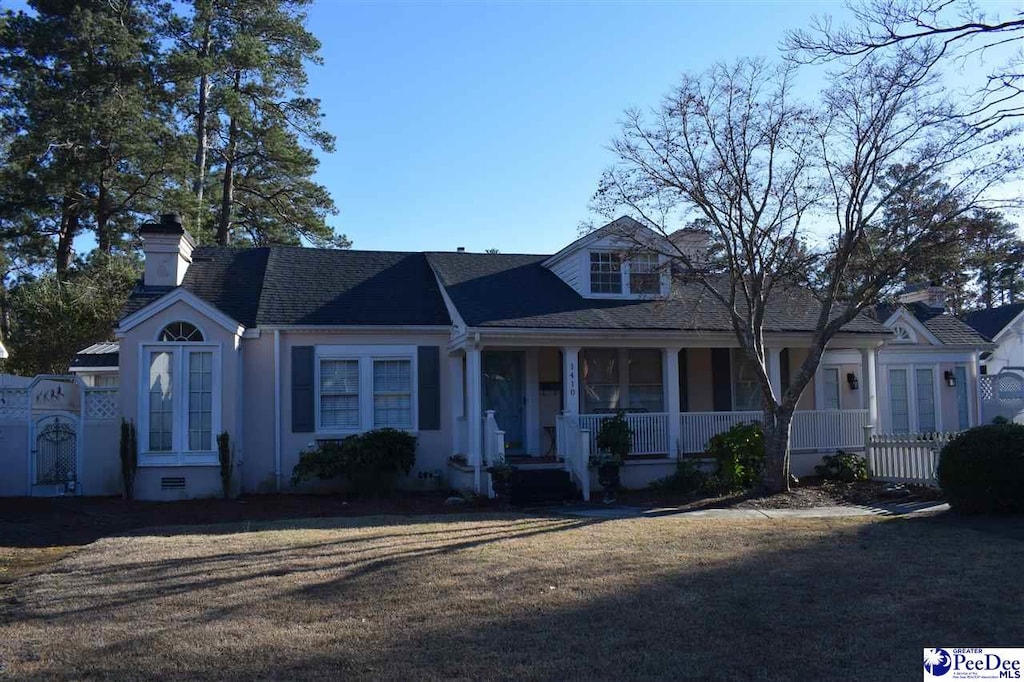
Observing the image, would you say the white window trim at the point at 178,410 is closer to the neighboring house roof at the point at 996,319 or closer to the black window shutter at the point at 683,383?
the black window shutter at the point at 683,383

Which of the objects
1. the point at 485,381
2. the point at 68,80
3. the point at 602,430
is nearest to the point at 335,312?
the point at 485,381

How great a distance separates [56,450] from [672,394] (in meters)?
11.2

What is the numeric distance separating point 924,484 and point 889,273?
387cm

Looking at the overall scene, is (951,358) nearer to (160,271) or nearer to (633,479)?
(633,479)

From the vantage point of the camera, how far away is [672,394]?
15594 millimetres

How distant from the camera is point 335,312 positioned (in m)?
16.0

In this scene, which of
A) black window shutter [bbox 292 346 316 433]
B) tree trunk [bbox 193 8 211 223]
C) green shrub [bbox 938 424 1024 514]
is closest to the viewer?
green shrub [bbox 938 424 1024 514]

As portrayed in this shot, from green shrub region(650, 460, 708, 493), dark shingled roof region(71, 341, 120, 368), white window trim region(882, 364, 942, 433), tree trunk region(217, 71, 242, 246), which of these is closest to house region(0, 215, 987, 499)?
green shrub region(650, 460, 708, 493)

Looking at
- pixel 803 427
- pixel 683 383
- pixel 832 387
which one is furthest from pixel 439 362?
pixel 832 387

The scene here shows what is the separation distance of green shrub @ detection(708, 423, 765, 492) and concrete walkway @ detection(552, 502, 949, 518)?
169 cm

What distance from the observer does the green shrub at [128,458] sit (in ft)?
46.1

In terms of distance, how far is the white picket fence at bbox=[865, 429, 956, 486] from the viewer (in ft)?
45.8

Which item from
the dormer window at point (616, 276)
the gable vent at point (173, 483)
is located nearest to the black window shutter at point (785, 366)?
the dormer window at point (616, 276)

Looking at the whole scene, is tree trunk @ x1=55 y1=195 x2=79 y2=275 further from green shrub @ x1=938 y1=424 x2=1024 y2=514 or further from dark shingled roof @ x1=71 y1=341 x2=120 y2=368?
green shrub @ x1=938 y1=424 x2=1024 y2=514
